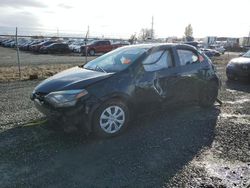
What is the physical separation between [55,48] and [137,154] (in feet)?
98.0

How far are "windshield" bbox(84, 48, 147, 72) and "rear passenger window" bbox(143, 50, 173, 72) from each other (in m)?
0.20

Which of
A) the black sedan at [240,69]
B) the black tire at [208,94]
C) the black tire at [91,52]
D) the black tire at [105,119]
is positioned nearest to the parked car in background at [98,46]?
the black tire at [91,52]

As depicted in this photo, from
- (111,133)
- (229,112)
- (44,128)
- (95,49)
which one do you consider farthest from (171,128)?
(95,49)

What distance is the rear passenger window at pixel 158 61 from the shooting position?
521 cm

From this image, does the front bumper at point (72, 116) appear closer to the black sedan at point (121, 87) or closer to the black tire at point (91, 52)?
the black sedan at point (121, 87)

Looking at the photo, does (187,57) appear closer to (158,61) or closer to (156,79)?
(158,61)

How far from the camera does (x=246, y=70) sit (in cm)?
1012

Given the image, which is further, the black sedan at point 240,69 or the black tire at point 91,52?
the black tire at point 91,52

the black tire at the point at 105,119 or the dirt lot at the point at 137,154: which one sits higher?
the black tire at the point at 105,119

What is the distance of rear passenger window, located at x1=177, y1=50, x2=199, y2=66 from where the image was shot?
5.89 metres

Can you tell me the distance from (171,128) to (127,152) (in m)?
1.37

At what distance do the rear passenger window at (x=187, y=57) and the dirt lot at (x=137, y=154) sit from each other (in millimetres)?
1168

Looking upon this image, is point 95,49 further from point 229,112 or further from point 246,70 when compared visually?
point 229,112

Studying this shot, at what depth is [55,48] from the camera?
106 ft
